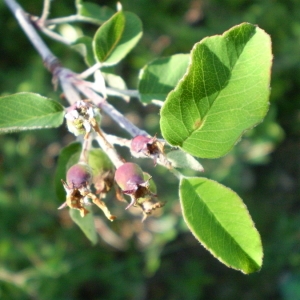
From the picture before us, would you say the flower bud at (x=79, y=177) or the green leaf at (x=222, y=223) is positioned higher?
the flower bud at (x=79, y=177)

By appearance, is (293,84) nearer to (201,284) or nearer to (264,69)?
(201,284)

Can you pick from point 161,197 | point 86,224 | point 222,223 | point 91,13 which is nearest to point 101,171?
point 86,224

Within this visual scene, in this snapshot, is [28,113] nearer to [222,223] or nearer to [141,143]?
[141,143]

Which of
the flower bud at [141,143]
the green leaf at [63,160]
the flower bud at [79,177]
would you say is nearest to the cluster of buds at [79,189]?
the flower bud at [79,177]

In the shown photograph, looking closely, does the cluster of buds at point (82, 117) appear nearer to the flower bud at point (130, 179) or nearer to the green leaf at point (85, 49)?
the flower bud at point (130, 179)

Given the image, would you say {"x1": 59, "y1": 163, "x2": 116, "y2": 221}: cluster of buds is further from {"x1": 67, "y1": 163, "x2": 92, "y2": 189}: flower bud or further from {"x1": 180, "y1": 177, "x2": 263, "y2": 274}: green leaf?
{"x1": 180, "y1": 177, "x2": 263, "y2": 274}: green leaf

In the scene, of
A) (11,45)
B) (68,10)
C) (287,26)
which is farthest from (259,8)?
(11,45)
